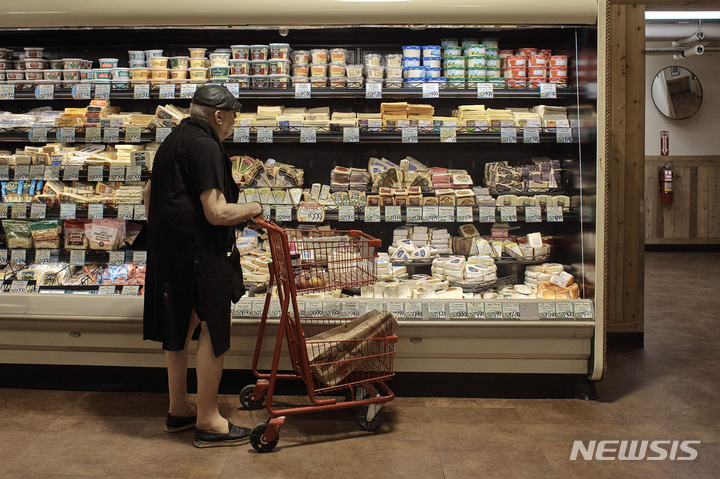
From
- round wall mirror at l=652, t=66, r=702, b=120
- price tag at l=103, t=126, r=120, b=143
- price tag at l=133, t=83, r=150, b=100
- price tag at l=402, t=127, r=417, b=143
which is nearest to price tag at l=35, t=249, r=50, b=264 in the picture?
price tag at l=103, t=126, r=120, b=143

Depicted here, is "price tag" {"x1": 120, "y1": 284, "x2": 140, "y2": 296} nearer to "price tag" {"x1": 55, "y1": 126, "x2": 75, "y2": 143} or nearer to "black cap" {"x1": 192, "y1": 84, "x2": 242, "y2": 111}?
"price tag" {"x1": 55, "y1": 126, "x2": 75, "y2": 143}

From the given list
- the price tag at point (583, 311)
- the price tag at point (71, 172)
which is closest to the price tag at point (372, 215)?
the price tag at point (583, 311)

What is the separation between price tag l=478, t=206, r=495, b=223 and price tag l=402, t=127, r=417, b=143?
602 mm

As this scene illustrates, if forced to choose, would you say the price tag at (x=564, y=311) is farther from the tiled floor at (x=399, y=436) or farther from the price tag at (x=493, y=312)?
the tiled floor at (x=399, y=436)

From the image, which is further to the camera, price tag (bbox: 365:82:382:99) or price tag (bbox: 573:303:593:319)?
price tag (bbox: 365:82:382:99)

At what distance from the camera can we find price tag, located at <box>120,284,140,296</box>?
4.26 metres

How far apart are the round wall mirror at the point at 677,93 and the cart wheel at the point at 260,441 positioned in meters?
10.7

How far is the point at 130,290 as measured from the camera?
4.27 meters

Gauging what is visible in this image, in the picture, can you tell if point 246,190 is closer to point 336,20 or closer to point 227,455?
point 336,20

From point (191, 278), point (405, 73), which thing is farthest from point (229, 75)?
point (191, 278)

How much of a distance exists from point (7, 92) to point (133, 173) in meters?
0.99

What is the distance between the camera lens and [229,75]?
14.3ft

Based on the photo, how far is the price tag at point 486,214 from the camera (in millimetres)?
4242

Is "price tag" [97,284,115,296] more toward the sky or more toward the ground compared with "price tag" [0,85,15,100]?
more toward the ground
